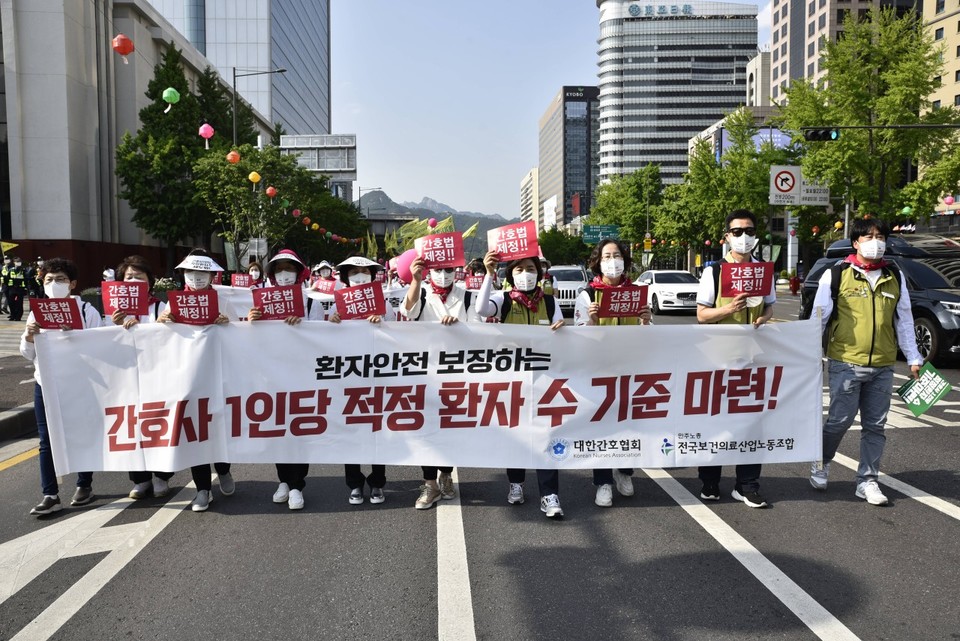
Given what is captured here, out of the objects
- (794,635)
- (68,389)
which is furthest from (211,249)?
(794,635)

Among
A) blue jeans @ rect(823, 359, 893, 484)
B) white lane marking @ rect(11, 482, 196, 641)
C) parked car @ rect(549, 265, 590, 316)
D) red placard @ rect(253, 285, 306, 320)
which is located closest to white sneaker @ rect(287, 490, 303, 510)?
white lane marking @ rect(11, 482, 196, 641)

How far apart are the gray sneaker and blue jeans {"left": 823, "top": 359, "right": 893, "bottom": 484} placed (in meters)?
4.46

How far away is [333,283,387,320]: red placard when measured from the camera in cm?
524

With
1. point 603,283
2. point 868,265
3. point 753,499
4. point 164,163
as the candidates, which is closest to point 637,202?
point 164,163

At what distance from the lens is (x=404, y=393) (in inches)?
205

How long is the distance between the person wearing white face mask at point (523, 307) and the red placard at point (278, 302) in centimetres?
130

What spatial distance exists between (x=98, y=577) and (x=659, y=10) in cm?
16653

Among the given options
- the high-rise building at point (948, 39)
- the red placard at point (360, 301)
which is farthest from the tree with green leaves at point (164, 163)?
the high-rise building at point (948, 39)

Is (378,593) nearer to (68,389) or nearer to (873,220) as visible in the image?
(68,389)

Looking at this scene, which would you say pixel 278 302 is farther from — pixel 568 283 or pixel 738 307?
pixel 568 283

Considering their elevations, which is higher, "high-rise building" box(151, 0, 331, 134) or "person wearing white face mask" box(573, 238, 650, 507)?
"high-rise building" box(151, 0, 331, 134)

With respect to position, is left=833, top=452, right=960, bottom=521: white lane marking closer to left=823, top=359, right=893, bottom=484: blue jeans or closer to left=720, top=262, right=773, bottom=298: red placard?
left=823, top=359, right=893, bottom=484: blue jeans

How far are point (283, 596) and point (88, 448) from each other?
2.38m

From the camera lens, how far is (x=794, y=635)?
10.7ft
